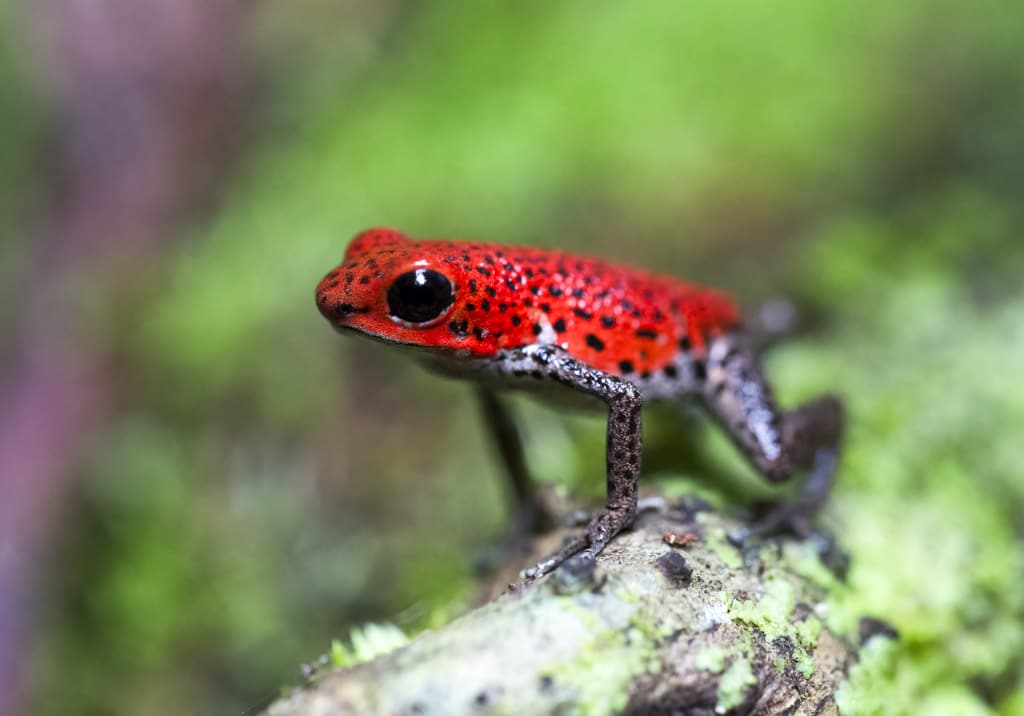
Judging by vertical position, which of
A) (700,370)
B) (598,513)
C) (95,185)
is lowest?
(598,513)

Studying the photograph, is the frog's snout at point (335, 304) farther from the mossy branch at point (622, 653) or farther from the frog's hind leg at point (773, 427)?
the frog's hind leg at point (773, 427)

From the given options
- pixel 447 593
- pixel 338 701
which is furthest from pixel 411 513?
pixel 338 701

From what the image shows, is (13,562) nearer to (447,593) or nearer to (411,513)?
(411,513)

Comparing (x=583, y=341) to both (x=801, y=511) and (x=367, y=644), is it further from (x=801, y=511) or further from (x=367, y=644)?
(x=367, y=644)

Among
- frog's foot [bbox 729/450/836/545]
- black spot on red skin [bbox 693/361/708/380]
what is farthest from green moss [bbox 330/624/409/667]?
black spot on red skin [bbox 693/361/708/380]

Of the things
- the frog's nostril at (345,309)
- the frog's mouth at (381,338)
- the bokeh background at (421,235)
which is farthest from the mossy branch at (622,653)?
the frog's nostril at (345,309)

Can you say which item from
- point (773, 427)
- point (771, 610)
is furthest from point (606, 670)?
point (773, 427)
